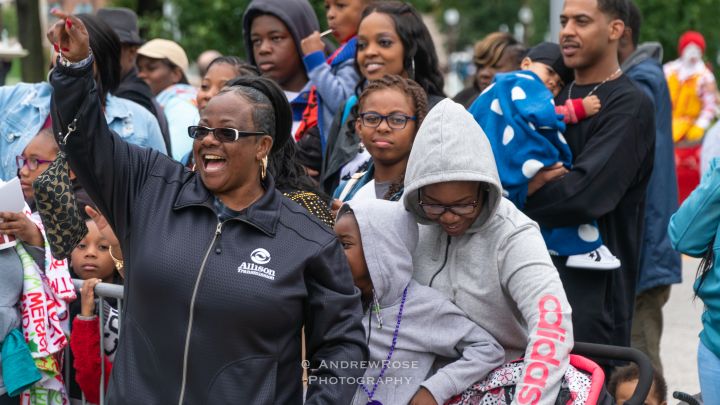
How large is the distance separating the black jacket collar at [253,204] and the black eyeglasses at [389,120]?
4.00 ft

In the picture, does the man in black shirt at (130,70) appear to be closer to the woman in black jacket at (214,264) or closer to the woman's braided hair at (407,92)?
the woman's braided hair at (407,92)

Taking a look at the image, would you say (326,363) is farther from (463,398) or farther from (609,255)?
(609,255)

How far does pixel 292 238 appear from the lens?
3.64 metres

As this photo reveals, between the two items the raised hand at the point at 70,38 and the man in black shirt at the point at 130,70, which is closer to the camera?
the raised hand at the point at 70,38

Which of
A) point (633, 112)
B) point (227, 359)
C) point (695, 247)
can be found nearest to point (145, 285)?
point (227, 359)

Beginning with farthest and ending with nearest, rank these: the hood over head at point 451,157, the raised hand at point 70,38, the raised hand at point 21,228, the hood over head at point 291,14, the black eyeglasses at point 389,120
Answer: the hood over head at point 291,14, the black eyeglasses at point 389,120, the raised hand at point 21,228, the hood over head at point 451,157, the raised hand at point 70,38

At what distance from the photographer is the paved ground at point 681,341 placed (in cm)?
782

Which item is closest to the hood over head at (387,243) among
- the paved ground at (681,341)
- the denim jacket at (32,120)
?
the denim jacket at (32,120)

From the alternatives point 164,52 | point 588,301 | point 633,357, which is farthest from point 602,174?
point 164,52

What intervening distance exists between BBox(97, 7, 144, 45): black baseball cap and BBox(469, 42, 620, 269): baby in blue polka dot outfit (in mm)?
3189

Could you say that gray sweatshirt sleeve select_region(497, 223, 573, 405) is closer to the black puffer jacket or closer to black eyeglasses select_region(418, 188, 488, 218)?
black eyeglasses select_region(418, 188, 488, 218)

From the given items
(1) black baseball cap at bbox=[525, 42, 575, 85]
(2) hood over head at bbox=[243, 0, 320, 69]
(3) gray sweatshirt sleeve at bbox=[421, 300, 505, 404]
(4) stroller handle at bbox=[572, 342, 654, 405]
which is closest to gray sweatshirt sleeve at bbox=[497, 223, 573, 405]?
(3) gray sweatshirt sleeve at bbox=[421, 300, 505, 404]

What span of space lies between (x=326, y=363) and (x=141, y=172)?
89cm

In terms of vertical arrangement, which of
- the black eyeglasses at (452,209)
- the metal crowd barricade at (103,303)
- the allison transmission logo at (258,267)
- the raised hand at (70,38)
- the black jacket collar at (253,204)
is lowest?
the metal crowd barricade at (103,303)
